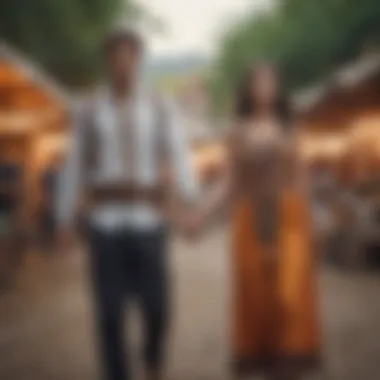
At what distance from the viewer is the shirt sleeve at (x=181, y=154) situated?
2.70 feet

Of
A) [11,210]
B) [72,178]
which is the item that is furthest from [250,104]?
[11,210]

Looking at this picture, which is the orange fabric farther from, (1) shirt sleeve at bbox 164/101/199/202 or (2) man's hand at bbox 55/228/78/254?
(2) man's hand at bbox 55/228/78/254

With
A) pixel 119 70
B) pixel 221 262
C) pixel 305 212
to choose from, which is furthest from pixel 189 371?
pixel 119 70

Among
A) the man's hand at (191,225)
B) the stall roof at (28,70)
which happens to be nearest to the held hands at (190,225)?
the man's hand at (191,225)

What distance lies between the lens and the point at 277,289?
0.88 metres

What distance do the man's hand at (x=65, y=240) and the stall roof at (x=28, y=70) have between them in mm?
182

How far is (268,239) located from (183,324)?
160 millimetres

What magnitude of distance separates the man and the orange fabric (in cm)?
10

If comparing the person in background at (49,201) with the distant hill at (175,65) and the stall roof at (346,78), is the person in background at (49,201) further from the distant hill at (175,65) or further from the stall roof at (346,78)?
the stall roof at (346,78)

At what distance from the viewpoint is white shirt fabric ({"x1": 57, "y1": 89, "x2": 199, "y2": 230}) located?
799 millimetres

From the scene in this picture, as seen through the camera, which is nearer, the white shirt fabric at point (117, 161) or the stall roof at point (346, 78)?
the white shirt fabric at point (117, 161)

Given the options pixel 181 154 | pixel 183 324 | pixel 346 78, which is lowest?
pixel 183 324

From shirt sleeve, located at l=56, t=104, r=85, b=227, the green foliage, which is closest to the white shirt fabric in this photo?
shirt sleeve, located at l=56, t=104, r=85, b=227

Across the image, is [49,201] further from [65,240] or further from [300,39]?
[300,39]
